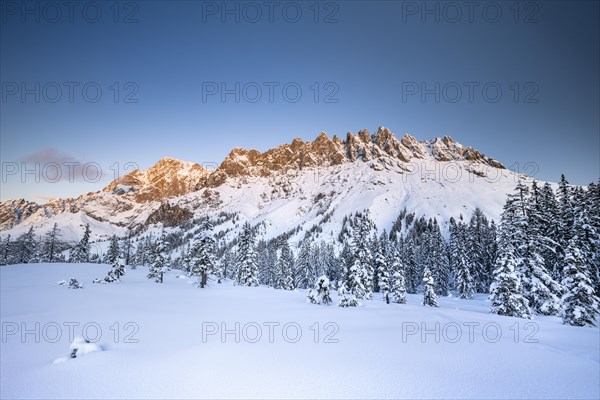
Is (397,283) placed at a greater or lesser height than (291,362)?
lesser

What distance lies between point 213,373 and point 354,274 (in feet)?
112

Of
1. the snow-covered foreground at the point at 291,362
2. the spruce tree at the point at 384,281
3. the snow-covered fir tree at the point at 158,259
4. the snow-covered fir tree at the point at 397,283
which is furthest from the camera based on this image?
the snow-covered fir tree at the point at 158,259

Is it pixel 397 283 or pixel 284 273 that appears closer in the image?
A: pixel 397 283

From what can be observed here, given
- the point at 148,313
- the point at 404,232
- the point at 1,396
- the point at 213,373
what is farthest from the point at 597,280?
the point at 404,232

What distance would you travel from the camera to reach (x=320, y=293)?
106ft

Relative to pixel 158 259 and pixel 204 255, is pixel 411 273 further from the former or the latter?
pixel 158 259

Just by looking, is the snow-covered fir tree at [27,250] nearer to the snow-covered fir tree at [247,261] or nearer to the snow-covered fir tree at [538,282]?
the snow-covered fir tree at [247,261]

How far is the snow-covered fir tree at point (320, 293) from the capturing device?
105 feet

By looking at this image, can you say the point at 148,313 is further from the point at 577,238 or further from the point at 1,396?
the point at 577,238

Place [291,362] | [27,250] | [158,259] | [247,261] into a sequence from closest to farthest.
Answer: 1. [291,362]
2. [158,259]
3. [247,261]
4. [27,250]

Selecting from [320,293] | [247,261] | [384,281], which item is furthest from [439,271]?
[320,293]

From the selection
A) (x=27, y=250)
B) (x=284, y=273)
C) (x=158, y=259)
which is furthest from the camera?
(x=27, y=250)

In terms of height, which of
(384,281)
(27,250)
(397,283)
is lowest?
(27,250)

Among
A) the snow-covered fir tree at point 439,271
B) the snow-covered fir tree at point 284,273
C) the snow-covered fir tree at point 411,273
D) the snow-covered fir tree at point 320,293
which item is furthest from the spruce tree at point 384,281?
the snow-covered fir tree at point 411,273
